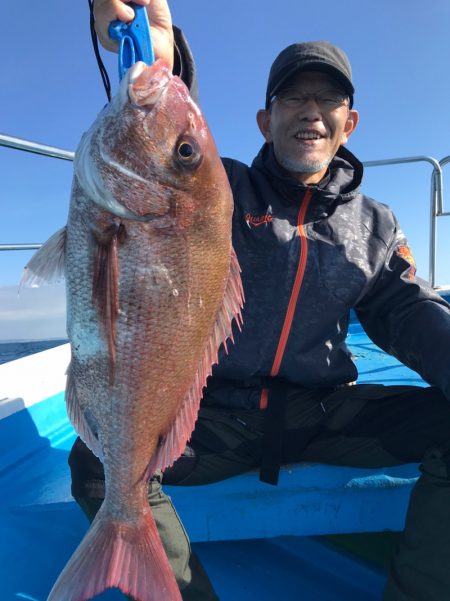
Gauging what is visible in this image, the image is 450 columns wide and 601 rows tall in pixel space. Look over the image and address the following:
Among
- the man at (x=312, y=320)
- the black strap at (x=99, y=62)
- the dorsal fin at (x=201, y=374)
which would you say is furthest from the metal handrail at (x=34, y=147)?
the dorsal fin at (x=201, y=374)

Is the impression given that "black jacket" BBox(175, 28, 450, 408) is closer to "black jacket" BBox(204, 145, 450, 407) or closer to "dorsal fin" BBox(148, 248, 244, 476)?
"black jacket" BBox(204, 145, 450, 407)

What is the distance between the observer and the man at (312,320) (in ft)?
6.37

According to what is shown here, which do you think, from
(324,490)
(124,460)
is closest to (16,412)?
(124,460)

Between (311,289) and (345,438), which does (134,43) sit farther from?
(345,438)

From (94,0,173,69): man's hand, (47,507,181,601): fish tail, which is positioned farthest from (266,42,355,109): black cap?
(47,507,181,601): fish tail

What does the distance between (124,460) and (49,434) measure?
2.04 metres

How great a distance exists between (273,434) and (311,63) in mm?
1836

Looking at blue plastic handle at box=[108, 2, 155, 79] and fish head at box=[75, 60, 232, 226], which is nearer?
fish head at box=[75, 60, 232, 226]

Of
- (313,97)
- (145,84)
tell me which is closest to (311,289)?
(313,97)

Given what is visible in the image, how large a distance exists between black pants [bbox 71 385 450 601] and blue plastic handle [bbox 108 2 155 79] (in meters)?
1.47

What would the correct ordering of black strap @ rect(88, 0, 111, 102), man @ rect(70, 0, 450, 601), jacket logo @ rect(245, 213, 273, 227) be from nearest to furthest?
black strap @ rect(88, 0, 111, 102)
man @ rect(70, 0, 450, 601)
jacket logo @ rect(245, 213, 273, 227)

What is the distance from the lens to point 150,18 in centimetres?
180

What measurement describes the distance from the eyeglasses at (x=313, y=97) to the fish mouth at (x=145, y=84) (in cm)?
121

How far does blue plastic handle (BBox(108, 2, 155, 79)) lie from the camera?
1.36 meters
